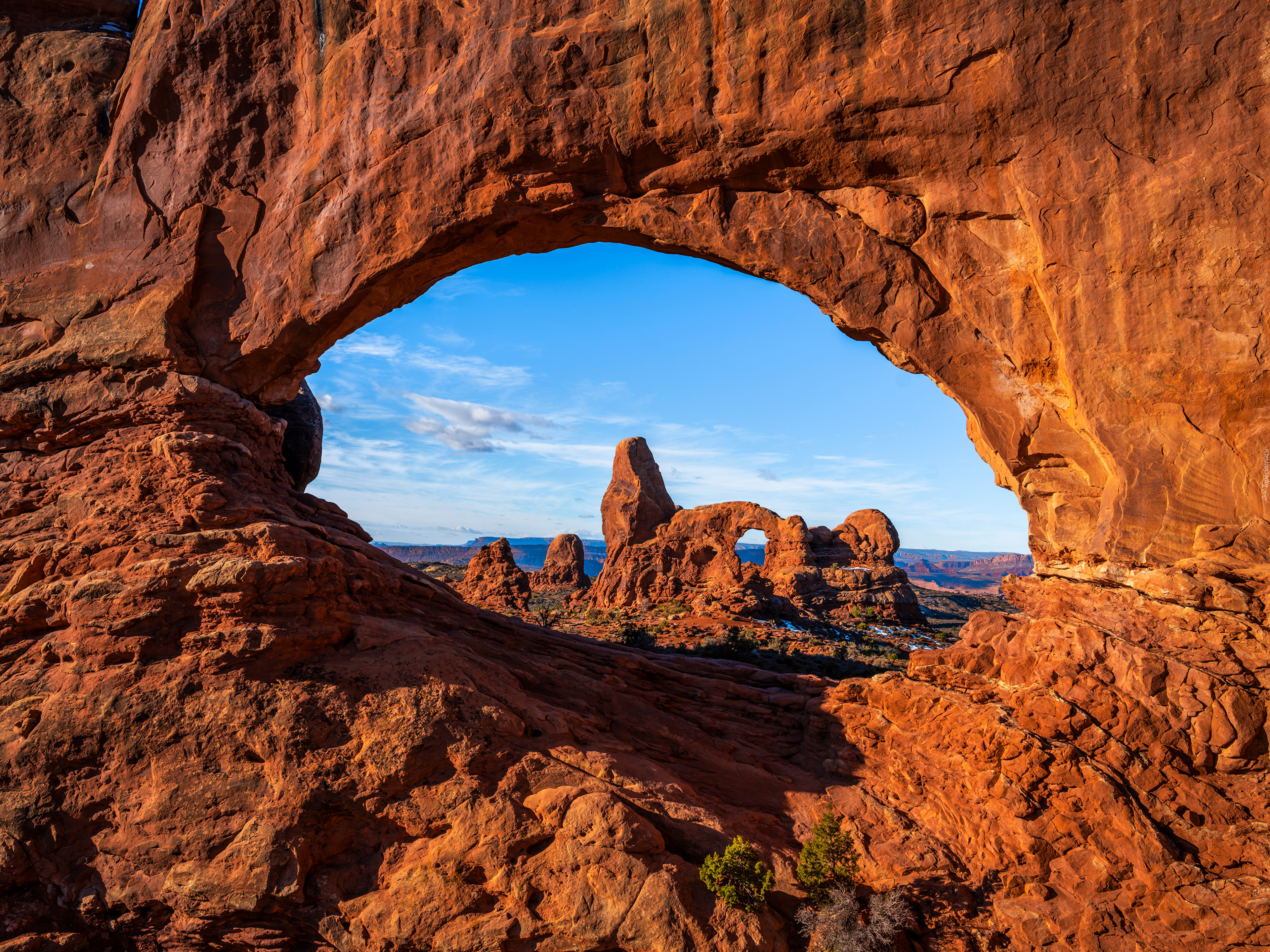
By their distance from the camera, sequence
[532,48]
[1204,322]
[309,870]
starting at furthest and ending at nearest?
[532,48], [1204,322], [309,870]

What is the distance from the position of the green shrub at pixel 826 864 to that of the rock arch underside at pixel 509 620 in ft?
1.10

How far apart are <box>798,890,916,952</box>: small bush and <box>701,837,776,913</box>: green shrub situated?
59 centimetres

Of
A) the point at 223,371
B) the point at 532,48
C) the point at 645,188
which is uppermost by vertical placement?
the point at 532,48

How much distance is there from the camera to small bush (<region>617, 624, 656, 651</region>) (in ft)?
69.3

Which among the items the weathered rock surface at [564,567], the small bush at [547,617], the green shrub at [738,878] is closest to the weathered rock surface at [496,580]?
the small bush at [547,617]

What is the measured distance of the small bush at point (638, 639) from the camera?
2111 cm

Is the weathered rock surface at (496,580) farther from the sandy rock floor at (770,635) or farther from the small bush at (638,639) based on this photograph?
the small bush at (638,639)

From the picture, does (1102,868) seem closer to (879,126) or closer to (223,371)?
(879,126)

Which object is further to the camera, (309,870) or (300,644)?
(300,644)

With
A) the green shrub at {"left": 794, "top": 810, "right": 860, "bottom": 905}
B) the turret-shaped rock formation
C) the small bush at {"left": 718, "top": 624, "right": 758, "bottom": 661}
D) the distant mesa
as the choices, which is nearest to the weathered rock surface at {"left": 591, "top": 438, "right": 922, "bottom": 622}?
the turret-shaped rock formation

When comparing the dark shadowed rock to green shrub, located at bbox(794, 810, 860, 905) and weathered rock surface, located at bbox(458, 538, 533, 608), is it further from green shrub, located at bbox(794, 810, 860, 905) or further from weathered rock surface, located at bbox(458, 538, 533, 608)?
weathered rock surface, located at bbox(458, 538, 533, 608)

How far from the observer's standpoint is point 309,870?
708 cm

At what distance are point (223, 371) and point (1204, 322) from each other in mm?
13801

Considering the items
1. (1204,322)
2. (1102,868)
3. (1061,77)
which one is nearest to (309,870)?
(1102,868)
